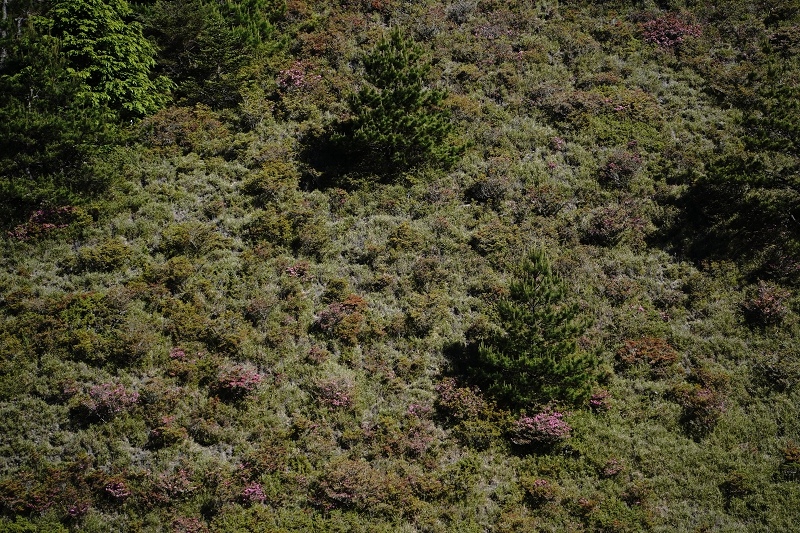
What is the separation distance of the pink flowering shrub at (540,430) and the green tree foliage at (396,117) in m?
11.9

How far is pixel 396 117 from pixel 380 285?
7.47 m

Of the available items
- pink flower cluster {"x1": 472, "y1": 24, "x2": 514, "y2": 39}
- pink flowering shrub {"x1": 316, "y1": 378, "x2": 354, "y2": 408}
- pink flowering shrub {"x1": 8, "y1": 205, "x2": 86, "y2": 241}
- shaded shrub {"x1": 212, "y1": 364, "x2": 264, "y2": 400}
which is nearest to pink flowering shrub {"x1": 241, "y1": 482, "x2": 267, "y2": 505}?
shaded shrub {"x1": 212, "y1": 364, "x2": 264, "y2": 400}

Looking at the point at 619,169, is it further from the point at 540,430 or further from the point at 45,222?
the point at 45,222

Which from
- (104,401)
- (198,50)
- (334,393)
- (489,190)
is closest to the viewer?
(104,401)

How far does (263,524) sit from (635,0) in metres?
36.0

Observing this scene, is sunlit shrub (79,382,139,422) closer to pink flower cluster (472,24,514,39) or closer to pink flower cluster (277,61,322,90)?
pink flower cluster (277,61,322,90)

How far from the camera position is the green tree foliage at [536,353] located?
13.8 meters

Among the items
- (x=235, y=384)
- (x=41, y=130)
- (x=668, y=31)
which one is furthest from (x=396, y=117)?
(x=668, y=31)

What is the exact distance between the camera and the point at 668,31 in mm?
29156

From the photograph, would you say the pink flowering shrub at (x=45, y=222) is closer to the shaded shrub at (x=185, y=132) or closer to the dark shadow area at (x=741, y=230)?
the shaded shrub at (x=185, y=132)

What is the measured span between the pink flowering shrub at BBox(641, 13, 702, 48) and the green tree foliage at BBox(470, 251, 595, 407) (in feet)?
72.5

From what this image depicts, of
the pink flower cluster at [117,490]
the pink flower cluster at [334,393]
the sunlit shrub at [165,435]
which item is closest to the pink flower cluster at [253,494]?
the sunlit shrub at [165,435]

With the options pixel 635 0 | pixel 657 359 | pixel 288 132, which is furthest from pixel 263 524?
pixel 635 0

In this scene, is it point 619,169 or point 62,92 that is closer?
point 62,92
